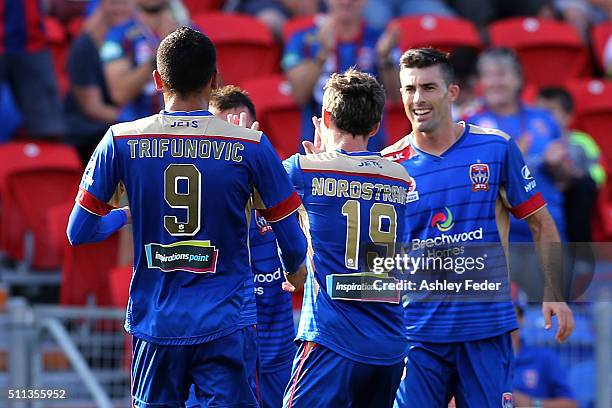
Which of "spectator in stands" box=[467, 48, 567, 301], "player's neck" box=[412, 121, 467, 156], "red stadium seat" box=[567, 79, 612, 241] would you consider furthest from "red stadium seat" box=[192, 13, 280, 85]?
"player's neck" box=[412, 121, 467, 156]

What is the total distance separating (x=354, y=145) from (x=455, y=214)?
95 cm

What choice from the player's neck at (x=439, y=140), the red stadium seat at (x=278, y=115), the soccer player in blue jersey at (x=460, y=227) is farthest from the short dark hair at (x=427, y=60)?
the red stadium seat at (x=278, y=115)

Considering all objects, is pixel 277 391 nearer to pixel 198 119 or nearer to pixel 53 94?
pixel 198 119

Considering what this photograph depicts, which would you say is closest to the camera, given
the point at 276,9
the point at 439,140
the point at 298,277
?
the point at 298,277

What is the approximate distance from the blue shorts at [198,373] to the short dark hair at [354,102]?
3.48 feet

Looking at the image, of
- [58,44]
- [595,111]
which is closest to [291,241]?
[58,44]

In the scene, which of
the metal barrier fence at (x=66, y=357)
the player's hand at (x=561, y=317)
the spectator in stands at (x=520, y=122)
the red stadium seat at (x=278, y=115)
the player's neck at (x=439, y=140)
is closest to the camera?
the player's hand at (x=561, y=317)

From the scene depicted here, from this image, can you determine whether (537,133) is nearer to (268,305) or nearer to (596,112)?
(596,112)

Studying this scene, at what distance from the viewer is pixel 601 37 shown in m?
13.9

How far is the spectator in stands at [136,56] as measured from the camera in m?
10.9

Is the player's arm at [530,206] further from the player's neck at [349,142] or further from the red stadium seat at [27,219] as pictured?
the red stadium seat at [27,219]

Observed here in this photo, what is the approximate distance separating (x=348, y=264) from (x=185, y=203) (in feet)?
2.79

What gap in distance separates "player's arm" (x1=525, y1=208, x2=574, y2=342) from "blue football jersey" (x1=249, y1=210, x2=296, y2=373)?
4.27ft

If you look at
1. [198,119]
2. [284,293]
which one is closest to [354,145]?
[198,119]
